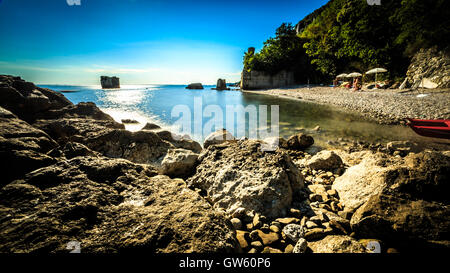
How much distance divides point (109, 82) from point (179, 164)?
13217cm

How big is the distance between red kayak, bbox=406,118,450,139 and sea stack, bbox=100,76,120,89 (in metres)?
134

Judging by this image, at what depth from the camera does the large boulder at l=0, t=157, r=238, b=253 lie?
1229mm

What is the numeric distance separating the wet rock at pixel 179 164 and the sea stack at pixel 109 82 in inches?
5175

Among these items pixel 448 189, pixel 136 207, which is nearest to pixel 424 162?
pixel 448 189

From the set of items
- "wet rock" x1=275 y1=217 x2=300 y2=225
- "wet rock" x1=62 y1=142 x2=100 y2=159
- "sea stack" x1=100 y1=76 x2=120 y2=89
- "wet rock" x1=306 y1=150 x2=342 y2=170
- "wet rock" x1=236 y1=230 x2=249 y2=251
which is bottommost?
"wet rock" x1=275 y1=217 x2=300 y2=225

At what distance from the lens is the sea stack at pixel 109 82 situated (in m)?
106

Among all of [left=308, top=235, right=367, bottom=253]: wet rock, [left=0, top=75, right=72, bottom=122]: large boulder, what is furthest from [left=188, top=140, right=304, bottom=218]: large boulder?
[left=0, top=75, right=72, bottom=122]: large boulder

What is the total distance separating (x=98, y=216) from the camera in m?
1.50

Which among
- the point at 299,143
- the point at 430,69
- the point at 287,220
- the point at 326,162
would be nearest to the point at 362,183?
the point at 287,220

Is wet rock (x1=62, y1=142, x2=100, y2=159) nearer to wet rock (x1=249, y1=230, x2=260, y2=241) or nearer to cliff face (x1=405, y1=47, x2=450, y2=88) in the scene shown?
wet rock (x1=249, y1=230, x2=260, y2=241)

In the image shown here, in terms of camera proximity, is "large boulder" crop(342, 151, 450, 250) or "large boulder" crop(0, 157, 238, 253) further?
"large boulder" crop(342, 151, 450, 250)

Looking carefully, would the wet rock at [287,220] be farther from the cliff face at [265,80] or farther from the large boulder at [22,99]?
the cliff face at [265,80]

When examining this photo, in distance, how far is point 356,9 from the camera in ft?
80.9

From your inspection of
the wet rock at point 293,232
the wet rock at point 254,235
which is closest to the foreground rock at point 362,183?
the wet rock at point 293,232
